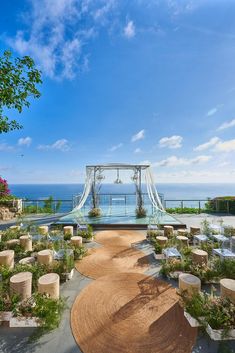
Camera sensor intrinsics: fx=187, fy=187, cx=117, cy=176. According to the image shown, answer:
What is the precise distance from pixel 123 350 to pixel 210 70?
10.1m

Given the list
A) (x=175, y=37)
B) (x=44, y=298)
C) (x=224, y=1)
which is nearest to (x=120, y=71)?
(x=175, y=37)

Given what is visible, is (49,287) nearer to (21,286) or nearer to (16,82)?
(21,286)

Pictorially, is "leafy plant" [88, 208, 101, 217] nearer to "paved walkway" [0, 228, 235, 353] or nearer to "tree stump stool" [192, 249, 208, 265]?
"tree stump stool" [192, 249, 208, 265]

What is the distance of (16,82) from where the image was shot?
4801 millimetres

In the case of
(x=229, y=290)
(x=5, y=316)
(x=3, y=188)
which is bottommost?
(x=5, y=316)

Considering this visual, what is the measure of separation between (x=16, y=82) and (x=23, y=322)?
16.9ft

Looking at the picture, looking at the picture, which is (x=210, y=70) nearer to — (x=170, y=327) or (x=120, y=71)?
(x=120, y=71)

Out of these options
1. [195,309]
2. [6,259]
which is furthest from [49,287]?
[195,309]

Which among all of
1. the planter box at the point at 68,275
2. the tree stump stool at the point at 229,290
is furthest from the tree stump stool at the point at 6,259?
the tree stump stool at the point at 229,290

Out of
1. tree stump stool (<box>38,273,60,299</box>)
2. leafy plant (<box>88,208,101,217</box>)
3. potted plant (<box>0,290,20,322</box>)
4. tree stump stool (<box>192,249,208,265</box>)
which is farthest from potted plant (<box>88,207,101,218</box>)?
potted plant (<box>0,290,20,322</box>)

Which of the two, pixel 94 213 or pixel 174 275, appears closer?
pixel 174 275

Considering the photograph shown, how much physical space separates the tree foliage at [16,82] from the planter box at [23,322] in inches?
183

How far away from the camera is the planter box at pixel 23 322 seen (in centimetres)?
287

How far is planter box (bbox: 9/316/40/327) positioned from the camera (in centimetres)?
287
